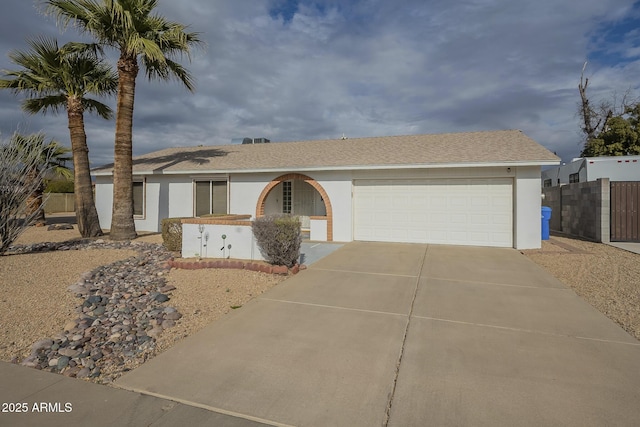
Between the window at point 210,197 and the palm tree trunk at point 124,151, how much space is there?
11.4 ft

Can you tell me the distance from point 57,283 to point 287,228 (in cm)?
440

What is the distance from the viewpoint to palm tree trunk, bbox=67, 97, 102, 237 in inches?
492

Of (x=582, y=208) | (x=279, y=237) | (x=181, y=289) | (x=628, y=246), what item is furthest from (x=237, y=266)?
(x=582, y=208)

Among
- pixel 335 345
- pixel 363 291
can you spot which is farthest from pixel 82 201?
pixel 335 345

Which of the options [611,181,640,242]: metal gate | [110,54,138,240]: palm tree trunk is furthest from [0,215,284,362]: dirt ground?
[611,181,640,242]: metal gate

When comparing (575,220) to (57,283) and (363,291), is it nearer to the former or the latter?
(363,291)

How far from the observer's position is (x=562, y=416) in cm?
291

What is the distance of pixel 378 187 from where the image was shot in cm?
1285

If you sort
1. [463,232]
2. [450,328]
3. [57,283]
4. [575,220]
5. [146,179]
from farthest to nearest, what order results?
[146,179], [575,220], [463,232], [57,283], [450,328]

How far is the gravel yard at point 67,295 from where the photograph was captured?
14.4 feet

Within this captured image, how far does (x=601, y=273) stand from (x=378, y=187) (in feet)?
22.7

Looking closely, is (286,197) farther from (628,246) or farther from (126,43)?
(628,246)

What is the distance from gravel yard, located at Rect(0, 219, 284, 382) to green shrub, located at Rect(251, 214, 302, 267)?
501mm

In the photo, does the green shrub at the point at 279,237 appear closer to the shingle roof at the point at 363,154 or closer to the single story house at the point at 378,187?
the single story house at the point at 378,187
